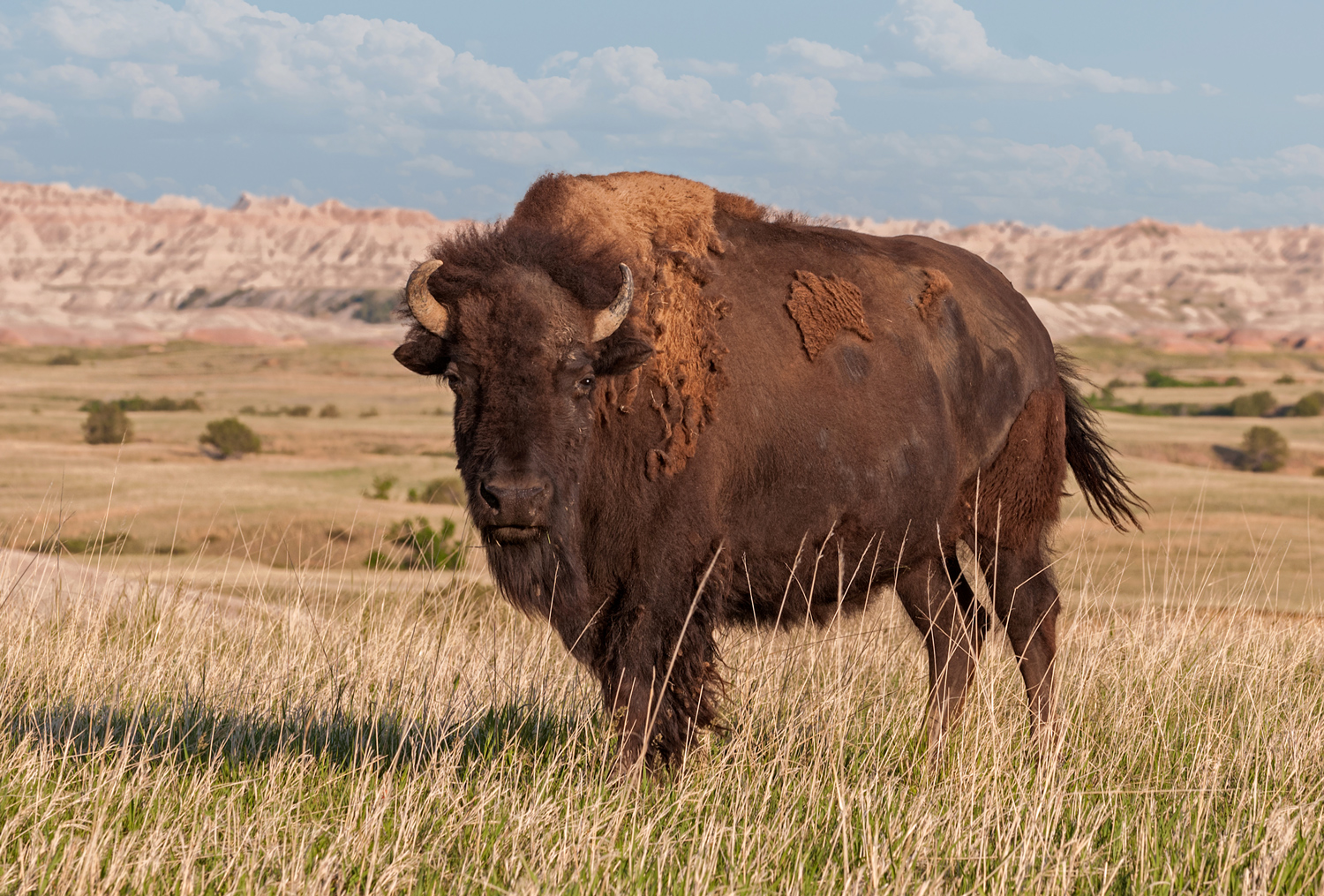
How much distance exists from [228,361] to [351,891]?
9957 cm

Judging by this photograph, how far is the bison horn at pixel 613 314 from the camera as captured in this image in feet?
14.9

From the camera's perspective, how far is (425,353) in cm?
459

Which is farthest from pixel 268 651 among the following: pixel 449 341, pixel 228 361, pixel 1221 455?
pixel 228 361

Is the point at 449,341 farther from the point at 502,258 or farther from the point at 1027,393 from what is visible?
the point at 1027,393

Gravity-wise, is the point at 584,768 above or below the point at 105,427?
above

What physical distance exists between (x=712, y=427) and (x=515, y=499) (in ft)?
Answer: 3.84

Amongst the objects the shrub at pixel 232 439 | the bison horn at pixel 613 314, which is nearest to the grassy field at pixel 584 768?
the bison horn at pixel 613 314

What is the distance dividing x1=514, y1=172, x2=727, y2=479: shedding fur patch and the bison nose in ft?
2.41

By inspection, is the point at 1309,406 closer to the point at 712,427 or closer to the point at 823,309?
the point at 823,309

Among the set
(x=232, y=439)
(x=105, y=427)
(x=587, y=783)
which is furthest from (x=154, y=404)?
(x=587, y=783)

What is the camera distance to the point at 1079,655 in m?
6.77

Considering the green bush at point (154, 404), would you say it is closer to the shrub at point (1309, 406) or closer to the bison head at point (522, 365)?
the bison head at point (522, 365)

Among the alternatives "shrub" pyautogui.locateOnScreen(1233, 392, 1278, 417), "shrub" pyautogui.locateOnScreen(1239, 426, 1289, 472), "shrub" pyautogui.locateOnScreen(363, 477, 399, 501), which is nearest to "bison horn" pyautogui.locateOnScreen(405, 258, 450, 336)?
"shrub" pyautogui.locateOnScreen(363, 477, 399, 501)

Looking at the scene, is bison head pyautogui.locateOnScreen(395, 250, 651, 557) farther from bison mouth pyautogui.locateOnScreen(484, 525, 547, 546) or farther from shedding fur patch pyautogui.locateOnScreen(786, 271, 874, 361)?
shedding fur patch pyautogui.locateOnScreen(786, 271, 874, 361)
